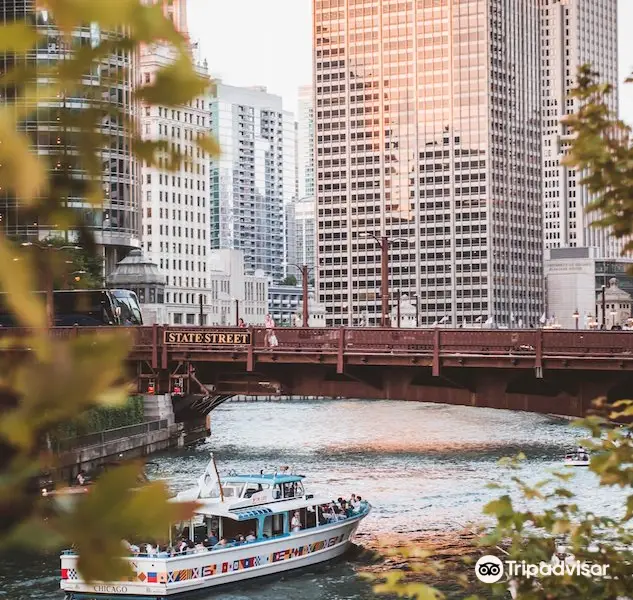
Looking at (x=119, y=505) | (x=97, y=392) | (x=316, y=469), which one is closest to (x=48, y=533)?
(x=119, y=505)

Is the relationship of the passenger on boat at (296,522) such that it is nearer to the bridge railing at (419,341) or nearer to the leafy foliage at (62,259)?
the bridge railing at (419,341)

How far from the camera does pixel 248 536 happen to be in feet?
153

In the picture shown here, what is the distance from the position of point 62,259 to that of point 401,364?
41.4 meters

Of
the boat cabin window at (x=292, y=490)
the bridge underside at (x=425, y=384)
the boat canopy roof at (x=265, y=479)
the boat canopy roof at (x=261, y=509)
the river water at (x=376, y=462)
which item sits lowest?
the river water at (x=376, y=462)

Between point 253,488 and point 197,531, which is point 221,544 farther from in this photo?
point 253,488

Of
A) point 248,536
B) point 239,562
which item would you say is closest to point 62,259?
point 239,562

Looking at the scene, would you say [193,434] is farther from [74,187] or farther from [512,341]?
[74,187]

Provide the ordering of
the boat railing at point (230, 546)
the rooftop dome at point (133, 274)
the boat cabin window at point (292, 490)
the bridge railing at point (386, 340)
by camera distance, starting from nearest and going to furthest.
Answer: the boat railing at point (230, 546) < the bridge railing at point (386, 340) < the boat cabin window at point (292, 490) < the rooftop dome at point (133, 274)

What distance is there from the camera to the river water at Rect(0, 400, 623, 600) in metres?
44.1

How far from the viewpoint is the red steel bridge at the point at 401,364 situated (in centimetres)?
4088

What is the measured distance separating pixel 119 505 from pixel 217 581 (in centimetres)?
4397

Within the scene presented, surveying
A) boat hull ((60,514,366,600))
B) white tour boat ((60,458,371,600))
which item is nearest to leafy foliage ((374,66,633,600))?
boat hull ((60,514,366,600))

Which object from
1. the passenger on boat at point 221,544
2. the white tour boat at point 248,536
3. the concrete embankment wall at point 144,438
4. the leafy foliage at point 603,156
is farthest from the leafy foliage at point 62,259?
the concrete embankment wall at point 144,438

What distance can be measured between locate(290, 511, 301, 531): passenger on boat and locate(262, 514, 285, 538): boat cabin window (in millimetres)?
429
